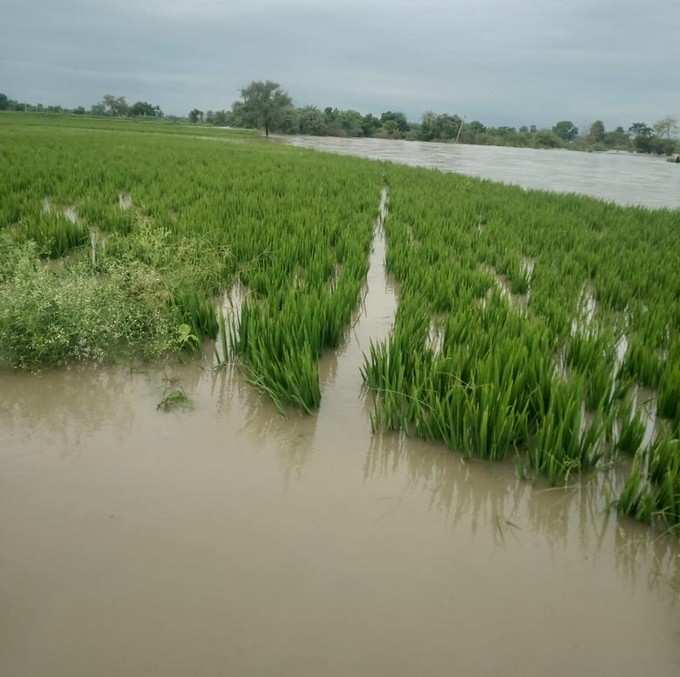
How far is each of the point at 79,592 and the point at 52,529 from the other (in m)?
0.29

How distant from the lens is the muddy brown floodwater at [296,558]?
3.89ft

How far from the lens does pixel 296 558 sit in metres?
1.46

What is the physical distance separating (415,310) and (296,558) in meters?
1.92

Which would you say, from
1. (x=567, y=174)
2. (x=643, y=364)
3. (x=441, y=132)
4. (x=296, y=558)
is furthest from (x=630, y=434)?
(x=441, y=132)

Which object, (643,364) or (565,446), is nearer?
(565,446)

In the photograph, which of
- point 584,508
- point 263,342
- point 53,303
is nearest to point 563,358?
point 584,508

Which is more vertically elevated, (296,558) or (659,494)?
(659,494)

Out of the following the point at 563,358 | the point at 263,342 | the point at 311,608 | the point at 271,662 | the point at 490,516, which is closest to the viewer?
the point at 271,662

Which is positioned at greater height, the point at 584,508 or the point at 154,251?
the point at 154,251

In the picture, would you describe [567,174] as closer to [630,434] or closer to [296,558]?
[630,434]

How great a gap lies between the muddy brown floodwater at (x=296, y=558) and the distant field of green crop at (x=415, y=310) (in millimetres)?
195

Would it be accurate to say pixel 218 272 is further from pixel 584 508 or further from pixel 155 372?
pixel 584 508

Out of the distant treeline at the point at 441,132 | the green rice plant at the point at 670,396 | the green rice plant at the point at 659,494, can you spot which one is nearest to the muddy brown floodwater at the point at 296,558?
the green rice plant at the point at 659,494

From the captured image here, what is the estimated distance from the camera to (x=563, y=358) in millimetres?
2859
